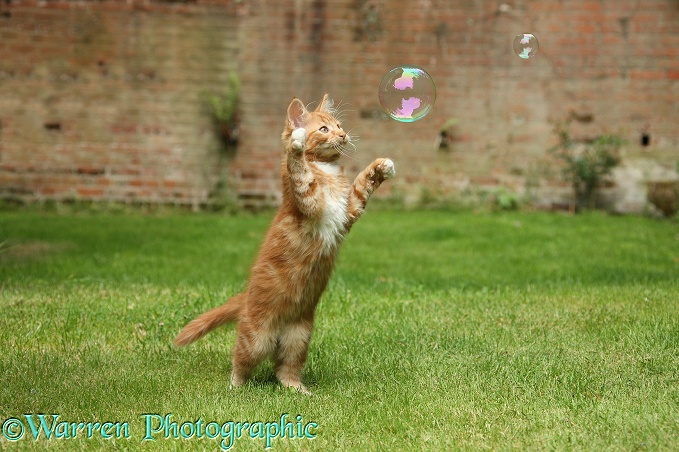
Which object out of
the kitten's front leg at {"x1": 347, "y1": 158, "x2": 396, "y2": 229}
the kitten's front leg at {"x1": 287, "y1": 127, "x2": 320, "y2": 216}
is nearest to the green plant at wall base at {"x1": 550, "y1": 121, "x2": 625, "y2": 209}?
the kitten's front leg at {"x1": 347, "y1": 158, "x2": 396, "y2": 229}

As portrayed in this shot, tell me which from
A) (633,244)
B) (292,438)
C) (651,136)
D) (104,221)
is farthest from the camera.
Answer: (651,136)

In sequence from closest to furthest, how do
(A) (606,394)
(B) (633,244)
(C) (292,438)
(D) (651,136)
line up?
(C) (292,438)
(A) (606,394)
(B) (633,244)
(D) (651,136)

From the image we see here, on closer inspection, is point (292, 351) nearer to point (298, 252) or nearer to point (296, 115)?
point (298, 252)

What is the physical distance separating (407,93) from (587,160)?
6230 mm

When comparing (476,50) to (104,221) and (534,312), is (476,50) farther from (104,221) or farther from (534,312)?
(534,312)

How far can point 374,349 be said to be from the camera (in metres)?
5.02

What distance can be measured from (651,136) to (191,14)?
6.13m

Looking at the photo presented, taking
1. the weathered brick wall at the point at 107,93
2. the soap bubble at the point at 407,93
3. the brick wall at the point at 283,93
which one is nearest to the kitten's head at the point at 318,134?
the soap bubble at the point at 407,93

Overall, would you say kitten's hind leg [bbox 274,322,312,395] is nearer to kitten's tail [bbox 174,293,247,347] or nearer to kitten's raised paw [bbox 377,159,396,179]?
kitten's tail [bbox 174,293,247,347]

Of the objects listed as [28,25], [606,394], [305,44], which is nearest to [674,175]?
[305,44]

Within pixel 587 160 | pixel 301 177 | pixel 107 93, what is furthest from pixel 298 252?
pixel 107 93

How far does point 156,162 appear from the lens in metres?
11.1

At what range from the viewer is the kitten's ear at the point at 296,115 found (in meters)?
4.44

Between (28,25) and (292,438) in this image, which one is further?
(28,25)
